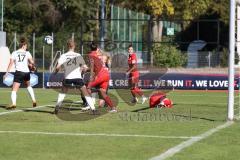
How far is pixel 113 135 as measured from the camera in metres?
12.8

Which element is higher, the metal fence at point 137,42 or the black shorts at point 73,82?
the metal fence at point 137,42

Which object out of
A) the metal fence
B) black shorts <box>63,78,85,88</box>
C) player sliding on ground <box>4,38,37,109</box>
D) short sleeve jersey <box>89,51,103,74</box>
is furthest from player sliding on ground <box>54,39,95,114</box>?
the metal fence

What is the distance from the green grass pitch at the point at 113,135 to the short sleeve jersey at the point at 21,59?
1134 mm

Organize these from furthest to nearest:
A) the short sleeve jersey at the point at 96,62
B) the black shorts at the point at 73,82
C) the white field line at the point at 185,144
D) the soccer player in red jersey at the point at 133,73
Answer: the soccer player in red jersey at the point at 133,73
the short sleeve jersey at the point at 96,62
the black shorts at the point at 73,82
the white field line at the point at 185,144

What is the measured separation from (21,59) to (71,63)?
2.29 m

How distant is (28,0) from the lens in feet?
230

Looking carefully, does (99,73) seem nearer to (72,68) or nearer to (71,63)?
(72,68)

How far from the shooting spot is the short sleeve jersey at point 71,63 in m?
17.1

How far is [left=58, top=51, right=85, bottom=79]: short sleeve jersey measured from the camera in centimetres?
1709

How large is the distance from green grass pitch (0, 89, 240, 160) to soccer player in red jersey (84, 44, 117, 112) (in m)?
0.75

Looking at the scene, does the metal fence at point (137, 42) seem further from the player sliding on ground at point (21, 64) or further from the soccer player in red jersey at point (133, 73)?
the player sliding on ground at point (21, 64)

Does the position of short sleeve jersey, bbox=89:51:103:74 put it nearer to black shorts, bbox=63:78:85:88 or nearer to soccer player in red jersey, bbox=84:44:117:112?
soccer player in red jersey, bbox=84:44:117:112

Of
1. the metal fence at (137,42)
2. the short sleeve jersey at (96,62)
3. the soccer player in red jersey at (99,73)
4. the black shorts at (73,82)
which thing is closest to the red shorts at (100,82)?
the soccer player in red jersey at (99,73)

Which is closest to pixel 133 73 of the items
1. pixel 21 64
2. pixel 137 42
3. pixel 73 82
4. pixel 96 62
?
pixel 96 62
